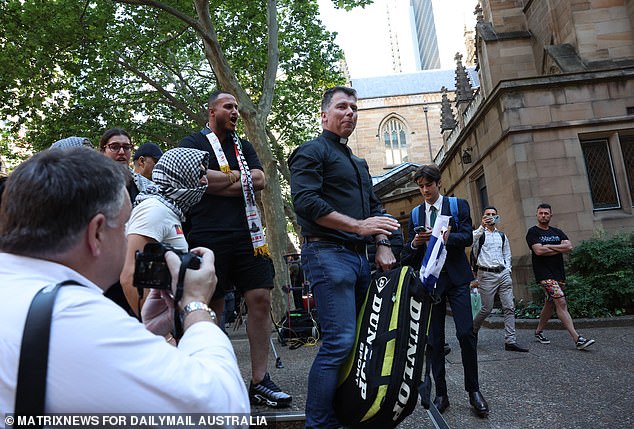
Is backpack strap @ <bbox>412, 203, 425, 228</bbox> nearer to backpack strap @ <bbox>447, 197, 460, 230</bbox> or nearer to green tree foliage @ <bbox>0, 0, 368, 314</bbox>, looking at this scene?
backpack strap @ <bbox>447, 197, 460, 230</bbox>

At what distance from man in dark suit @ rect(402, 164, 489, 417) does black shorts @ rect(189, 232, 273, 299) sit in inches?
57.5

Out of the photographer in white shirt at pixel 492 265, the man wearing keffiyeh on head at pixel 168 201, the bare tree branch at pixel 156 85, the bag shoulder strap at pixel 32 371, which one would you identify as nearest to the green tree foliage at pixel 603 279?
the photographer in white shirt at pixel 492 265

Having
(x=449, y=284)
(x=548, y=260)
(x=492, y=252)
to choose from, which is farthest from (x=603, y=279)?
(x=449, y=284)

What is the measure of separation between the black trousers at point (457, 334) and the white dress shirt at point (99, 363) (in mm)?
3246

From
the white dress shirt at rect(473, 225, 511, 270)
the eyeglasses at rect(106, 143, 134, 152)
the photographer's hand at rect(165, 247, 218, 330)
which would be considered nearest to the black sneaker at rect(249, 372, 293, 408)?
the eyeglasses at rect(106, 143, 134, 152)

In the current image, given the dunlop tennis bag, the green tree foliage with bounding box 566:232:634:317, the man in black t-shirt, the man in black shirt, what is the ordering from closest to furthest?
the dunlop tennis bag < the man in black shirt < the man in black t-shirt < the green tree foliage with bounding box 566:232:634:317

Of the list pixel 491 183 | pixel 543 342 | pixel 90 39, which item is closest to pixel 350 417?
pixel 543 342

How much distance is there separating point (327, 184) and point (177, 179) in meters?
1.07

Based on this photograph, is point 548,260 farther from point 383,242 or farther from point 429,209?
point 383,242

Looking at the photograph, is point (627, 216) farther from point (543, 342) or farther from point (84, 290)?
point (84, 290)

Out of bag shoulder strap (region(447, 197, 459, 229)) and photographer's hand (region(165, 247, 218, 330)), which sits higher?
bag shoulder strap (region(447, 197, 459, 229))

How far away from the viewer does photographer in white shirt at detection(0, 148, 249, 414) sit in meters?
1.10

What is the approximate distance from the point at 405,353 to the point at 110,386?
208cm

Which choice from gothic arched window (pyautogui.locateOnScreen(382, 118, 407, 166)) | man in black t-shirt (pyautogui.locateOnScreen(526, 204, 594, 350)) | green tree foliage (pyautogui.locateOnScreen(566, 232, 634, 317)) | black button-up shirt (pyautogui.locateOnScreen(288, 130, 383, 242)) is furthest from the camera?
gothic arched window (pyautogui.locateOnScreen(382, 118, 407, 166))
